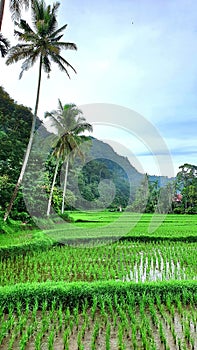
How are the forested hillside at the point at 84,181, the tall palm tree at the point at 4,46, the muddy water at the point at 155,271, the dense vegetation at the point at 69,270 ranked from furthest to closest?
the forested hillside at the point at 84,181 < the tall palm tree at the point at 4,46 < the muddy water at the point at 155,271 < the dense vegetation at the point at 69,270

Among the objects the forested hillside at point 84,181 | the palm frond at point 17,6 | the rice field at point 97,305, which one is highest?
the palm frond at point 17,6

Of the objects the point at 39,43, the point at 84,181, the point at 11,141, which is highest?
the point at 39,43

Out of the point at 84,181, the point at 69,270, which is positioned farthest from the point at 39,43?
the point at 84,181

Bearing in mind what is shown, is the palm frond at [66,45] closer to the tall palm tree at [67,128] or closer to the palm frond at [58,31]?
the palm frond at [58,31]

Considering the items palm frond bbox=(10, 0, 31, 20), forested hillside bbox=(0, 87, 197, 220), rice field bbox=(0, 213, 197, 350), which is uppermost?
palm frond bbox=(10, 0, 31, 20)

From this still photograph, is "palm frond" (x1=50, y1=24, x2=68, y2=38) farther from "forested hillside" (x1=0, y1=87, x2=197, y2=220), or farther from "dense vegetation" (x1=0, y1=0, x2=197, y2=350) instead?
"forested hillside" (x1=0, y1=87, x2=197, y2=220)

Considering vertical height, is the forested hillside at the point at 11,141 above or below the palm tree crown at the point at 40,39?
below

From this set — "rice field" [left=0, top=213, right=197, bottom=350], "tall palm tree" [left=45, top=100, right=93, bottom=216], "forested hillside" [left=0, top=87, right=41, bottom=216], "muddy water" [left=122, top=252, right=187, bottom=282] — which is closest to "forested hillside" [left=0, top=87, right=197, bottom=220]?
"forested hillside" [left=0, top=87, right=41, bottom=216]

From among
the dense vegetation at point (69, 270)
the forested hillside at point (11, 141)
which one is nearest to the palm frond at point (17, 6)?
the dense vegetation at point (69, 270)

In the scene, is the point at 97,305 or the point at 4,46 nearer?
the point at 97,305

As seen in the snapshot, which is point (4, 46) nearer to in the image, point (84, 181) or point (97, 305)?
point (97, 305)

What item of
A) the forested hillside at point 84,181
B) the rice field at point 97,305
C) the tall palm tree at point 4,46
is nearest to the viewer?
the rice field at point 97,305

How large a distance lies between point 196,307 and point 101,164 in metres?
29.3

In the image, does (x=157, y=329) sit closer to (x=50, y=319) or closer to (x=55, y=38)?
(x=50, y=319)
